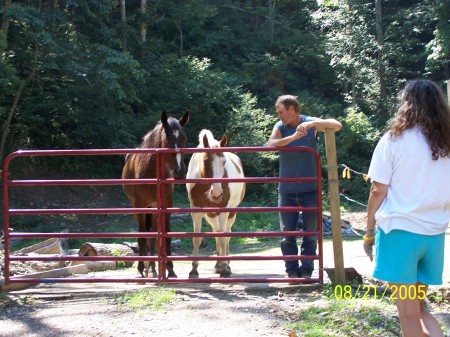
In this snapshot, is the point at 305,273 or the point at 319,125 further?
the point at 305,273

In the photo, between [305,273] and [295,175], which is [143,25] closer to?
[295,175]

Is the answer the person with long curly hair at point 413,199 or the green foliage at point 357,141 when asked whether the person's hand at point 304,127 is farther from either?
the green foliage at point 357,141

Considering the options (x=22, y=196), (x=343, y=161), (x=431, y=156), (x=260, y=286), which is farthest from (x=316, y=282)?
(x=343, y=161)

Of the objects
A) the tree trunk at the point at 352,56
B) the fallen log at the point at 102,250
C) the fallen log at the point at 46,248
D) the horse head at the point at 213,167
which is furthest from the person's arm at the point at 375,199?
the tree trunk at the point at 352,56

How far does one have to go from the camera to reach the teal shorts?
3.91 m

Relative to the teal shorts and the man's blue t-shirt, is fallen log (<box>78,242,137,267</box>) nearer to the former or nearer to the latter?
the man's blue t-shirt

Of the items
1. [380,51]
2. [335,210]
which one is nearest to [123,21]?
[380,51]

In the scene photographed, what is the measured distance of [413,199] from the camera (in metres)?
3.95

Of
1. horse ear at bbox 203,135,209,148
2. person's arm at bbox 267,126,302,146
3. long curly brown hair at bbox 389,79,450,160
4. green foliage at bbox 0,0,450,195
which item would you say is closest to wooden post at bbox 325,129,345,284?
person's arm at bbox 267,126,302,146

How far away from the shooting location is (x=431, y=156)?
3.96m

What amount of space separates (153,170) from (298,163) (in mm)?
2081

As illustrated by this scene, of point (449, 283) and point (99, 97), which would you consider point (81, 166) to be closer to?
point (99, 97)

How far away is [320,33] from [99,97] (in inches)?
604

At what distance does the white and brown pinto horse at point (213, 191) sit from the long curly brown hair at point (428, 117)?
148 inches
